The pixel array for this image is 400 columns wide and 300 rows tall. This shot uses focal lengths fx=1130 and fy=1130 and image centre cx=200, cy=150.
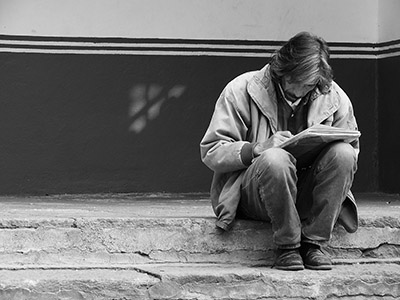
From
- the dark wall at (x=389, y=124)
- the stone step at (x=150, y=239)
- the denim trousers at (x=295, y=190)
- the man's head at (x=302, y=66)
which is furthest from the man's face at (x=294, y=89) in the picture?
the dark wall at (x=389, y=124)

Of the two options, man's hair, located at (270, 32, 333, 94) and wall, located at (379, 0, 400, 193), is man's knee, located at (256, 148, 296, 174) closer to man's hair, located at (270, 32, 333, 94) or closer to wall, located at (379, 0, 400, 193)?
man's hair, located at (270, 32, 333, 94)

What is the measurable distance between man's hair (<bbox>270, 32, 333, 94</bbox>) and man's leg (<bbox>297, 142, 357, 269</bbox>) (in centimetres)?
34

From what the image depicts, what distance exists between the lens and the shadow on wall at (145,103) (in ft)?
26.1

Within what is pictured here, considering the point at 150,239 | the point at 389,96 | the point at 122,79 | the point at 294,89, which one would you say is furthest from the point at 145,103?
the point at 294,89

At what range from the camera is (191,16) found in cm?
805

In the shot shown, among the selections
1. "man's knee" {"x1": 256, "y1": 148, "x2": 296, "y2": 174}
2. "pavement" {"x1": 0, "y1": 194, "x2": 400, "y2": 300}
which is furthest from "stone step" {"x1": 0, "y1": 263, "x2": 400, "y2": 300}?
"man's knee" {"x1": 256, "y1": 148, "x2": 296, "y2": 174}

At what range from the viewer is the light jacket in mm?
5459

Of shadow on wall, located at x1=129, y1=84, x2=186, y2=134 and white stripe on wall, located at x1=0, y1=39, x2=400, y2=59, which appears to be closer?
white stripe on wall, located at x1=0, y1=39, x2=400, y2=59

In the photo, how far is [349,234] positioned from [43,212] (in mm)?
1606

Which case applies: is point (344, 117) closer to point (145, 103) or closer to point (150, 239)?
point (150, 239)

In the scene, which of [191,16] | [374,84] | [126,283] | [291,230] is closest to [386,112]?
[374,84]

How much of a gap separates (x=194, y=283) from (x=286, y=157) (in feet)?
2.40

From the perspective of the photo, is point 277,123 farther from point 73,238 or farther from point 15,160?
point 15,160

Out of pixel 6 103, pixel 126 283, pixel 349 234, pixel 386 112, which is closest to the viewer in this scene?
pixel 126 283
